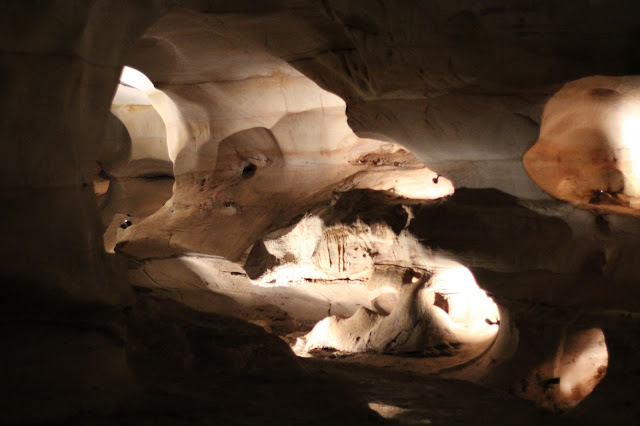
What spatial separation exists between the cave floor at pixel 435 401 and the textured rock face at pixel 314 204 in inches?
25.0

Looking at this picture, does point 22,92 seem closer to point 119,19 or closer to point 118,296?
point 119,19

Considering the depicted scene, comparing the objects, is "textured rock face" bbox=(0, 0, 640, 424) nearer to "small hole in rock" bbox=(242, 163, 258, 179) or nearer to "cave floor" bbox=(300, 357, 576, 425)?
"small hole in rock" bbox=(242, 163, 258, 179)

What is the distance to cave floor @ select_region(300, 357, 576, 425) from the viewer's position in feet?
13.8

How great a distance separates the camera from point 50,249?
11.6 ft

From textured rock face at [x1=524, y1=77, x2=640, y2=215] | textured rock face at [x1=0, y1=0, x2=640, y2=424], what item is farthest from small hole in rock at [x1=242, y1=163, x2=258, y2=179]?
textured rock face at [x1=524, y1=77, x2=640, y2=215]

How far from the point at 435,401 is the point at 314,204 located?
4.24 meters

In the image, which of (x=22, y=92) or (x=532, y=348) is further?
(x=532, y=348)

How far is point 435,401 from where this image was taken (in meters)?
4.71

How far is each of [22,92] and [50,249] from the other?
91 centimetres

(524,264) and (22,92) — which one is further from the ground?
(22,92)

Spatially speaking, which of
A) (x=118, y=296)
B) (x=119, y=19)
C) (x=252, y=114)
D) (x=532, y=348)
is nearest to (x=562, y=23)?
(x=532, y=348)

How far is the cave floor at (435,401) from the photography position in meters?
4.20

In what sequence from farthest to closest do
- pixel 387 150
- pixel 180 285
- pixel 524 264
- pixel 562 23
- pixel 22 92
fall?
1. pixel 180 285
2. pixel 387 150
3. pixel 524 264
4. pixel 562 23
5. pixel 22 92

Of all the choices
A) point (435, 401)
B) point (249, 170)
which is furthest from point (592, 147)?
point (249, 170)
